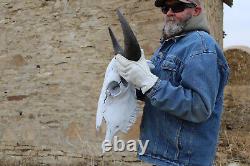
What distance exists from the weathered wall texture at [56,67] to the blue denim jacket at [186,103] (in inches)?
106

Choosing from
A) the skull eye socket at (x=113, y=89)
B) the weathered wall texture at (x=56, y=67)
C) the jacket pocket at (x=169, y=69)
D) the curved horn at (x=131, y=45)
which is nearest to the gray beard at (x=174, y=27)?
the jacket pocket at (x=169, y=69)

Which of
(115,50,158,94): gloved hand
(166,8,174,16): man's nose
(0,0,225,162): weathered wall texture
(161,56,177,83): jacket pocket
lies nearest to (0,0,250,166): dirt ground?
(0,0,225,162): weathered wall texture

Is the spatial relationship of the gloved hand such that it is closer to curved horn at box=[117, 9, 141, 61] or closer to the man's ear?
curved horn at box=[117, 9, 141, 61]

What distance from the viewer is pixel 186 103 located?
6.13 ft

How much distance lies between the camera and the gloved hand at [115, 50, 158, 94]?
1.92m

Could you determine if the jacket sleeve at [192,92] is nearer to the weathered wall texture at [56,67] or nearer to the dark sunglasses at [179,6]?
the dark sunglasses at [179,6]

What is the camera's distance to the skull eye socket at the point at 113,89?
2119mm

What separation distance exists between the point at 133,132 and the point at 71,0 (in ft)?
6.94

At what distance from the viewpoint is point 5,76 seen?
5887 mm

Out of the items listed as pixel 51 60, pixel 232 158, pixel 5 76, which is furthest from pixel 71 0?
pixel 232 158

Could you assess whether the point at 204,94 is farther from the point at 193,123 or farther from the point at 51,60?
the point at 51,60

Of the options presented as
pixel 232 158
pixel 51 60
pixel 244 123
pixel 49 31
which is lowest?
pixel 244 123

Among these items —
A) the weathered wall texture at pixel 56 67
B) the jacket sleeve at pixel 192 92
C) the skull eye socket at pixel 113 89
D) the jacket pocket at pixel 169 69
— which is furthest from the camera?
the weathered wall texture at pixel 56 67

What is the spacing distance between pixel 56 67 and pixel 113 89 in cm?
342
